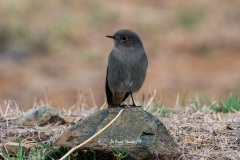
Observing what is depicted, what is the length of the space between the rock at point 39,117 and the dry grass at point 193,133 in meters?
0.10

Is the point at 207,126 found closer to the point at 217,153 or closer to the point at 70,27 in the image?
the point at 217,153

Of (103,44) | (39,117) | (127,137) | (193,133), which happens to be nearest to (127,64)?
(193,133)

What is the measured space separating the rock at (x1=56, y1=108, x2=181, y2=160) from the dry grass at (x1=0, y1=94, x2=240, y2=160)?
0.22 m

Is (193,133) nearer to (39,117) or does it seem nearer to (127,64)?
(127,64)

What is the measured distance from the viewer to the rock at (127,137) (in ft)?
17.6

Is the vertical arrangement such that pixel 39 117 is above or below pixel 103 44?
above

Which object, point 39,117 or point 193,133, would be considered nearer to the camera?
point 193,133

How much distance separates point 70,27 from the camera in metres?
18.1

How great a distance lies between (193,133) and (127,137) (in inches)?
41.8

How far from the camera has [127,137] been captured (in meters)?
5.48

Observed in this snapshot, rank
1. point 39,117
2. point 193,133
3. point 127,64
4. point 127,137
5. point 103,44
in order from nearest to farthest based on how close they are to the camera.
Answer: point 127,137 → point 193,133 → point 127,64 → point 39,117 → point 103,44

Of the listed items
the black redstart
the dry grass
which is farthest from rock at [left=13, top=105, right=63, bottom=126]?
the black redstart

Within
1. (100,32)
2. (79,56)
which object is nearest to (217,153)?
(79,56)

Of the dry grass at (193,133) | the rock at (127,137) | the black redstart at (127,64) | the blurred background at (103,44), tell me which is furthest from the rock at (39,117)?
the blurred background at (103,44)
